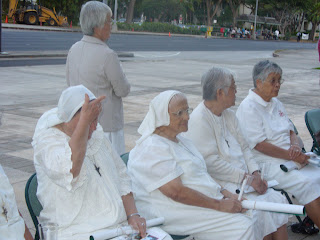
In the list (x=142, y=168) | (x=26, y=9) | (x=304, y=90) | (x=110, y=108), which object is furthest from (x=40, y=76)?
(x=26, y=9)

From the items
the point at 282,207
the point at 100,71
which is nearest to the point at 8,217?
the point at 282,207

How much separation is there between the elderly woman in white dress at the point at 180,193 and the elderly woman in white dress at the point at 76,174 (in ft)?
0.99

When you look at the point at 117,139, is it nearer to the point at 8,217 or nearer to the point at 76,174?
the point at 76,174

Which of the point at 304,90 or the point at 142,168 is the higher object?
the point at 142,168

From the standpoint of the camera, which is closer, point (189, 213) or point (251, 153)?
point (189, 213)

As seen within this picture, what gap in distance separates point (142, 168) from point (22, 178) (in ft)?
8.36

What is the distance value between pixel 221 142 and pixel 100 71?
1.28m

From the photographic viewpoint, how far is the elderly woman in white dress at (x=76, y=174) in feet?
8.94

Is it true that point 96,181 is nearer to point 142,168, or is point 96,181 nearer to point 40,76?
point 142,168

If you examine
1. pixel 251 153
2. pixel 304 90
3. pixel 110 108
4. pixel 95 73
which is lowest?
pixel 304 90

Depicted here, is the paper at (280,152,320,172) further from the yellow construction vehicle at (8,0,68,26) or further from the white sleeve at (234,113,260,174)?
the yellow construction vehicle at (8,0,68,26)

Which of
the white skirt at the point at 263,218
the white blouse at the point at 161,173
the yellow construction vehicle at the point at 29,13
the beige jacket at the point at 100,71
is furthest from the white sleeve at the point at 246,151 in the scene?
the yellow construction vehicle at the point at 29,13

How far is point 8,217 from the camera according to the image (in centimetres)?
244

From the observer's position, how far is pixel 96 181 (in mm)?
2975
